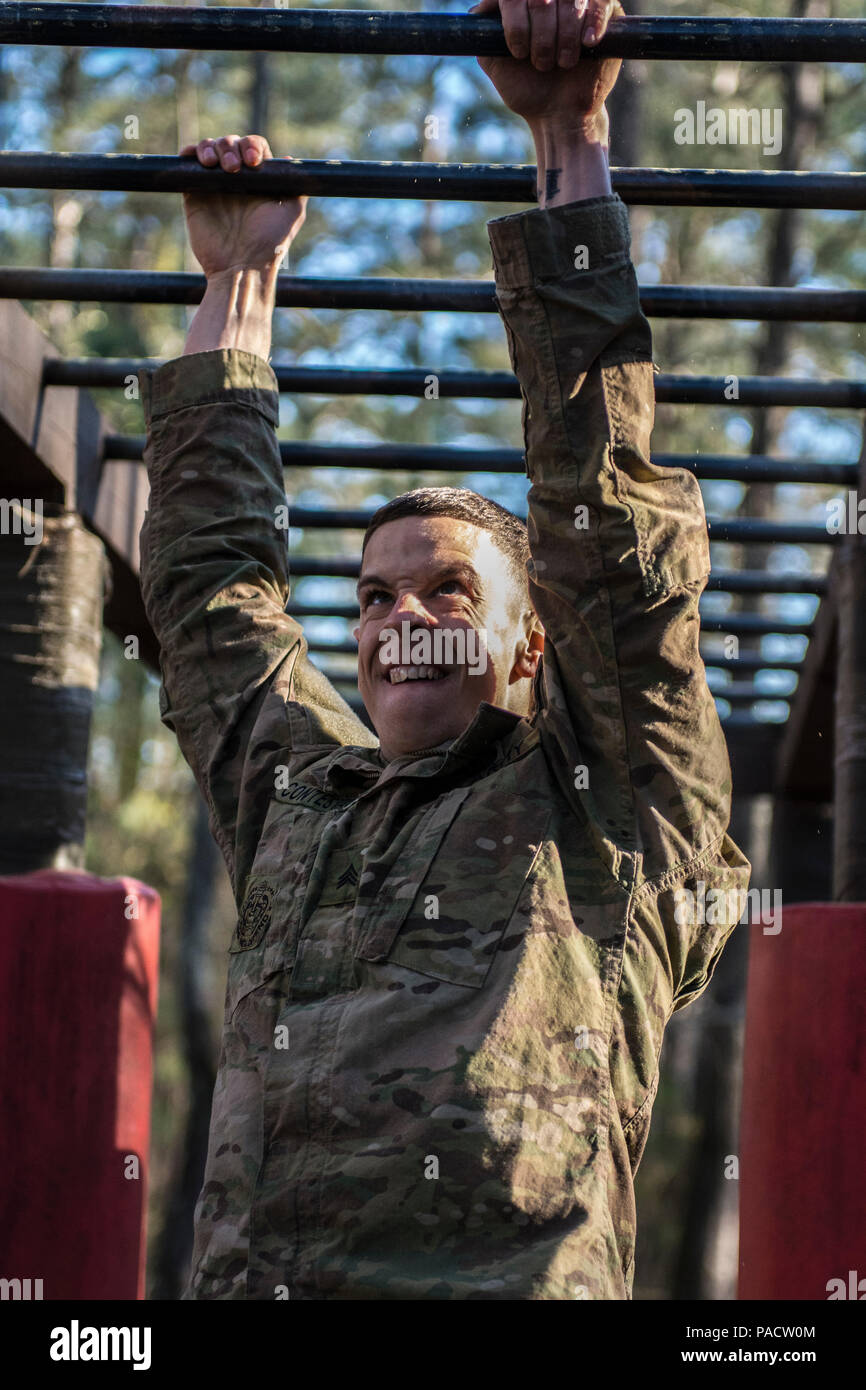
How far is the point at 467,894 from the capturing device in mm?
2414

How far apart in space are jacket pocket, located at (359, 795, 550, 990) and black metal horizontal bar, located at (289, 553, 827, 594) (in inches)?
86.4

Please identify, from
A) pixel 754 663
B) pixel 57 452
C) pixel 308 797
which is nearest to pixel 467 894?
pixel 308 797

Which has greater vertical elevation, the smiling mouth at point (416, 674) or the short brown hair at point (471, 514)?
the short brown hair at point (471, 514)

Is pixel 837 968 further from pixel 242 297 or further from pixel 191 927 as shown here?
pixel 191 927

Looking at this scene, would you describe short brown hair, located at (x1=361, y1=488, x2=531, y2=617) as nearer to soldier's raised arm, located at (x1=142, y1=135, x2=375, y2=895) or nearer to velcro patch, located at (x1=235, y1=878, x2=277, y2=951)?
soldier's raised arm, located at (x1=142, y1=135, x2=375, y2=895)

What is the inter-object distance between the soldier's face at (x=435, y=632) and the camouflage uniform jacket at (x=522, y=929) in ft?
0.32

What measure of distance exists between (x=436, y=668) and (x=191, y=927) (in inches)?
486

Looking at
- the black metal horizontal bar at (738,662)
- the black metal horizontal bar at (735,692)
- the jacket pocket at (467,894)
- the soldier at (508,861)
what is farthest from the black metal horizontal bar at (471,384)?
the black metal horizontal bar at (735,692)

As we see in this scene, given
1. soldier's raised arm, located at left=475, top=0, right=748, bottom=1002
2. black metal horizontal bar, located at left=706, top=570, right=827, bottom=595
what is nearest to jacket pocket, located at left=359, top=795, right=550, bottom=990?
soldier's raised arm, located at left=475, top=0, right=748, bottom=1002

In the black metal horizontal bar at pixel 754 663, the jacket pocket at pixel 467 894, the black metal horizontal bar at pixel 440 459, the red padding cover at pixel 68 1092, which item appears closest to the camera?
the jacket pocket at pixel 467 894

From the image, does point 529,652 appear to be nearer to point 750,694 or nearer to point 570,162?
point 570,162

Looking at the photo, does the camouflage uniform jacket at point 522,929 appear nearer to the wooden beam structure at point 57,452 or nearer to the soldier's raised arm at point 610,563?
the soldier's raised arm at point 610,563

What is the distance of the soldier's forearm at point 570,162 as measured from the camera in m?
2.57

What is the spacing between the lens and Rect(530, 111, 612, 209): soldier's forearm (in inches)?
101
